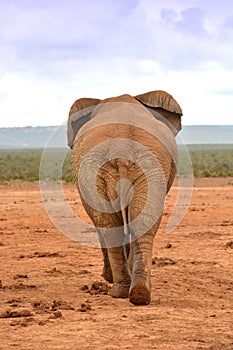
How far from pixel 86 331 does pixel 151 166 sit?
5.36 ft

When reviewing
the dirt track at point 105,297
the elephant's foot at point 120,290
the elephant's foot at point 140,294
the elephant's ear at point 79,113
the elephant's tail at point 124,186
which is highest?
the elephant's ear at point 79,113

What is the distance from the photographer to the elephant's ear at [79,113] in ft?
26.0

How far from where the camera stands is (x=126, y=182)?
20.7ft

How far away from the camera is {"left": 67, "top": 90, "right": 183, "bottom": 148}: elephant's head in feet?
25.9

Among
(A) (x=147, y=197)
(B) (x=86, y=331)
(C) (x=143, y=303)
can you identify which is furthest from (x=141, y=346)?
(A) (x=147, y=197)

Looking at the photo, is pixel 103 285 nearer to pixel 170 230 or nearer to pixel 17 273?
pixel 17 273

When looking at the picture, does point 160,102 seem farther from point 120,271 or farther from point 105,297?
point 105,297

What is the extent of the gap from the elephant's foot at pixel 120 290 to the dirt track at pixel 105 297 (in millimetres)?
83

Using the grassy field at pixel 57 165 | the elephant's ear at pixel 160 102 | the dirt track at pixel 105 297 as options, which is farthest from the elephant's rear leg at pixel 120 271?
the elephant's ear at pixel 160 102

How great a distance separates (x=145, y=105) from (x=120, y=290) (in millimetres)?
2153

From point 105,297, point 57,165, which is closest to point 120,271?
point 105,297

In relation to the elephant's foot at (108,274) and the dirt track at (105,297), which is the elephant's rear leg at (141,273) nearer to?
the dirt track at (105,297)

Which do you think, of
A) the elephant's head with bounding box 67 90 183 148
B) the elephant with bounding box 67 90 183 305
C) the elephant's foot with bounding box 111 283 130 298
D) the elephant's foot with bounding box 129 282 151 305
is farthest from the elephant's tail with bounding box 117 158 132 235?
the elephant's head with bounding box 67 90 183 148

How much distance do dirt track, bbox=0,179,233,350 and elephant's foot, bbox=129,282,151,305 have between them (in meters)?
0.12
